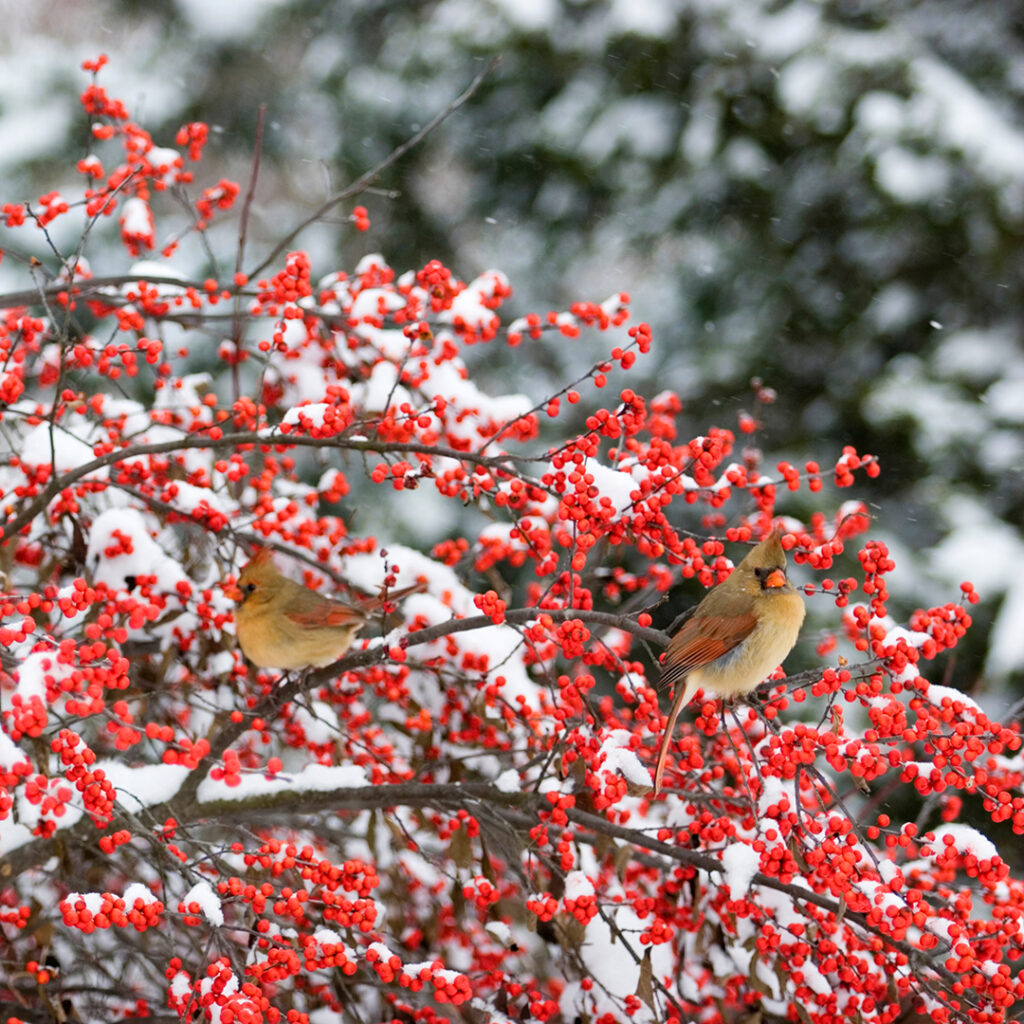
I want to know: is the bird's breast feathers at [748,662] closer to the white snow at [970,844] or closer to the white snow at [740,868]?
the white snow at [740,868]

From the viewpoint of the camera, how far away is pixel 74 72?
553 cm

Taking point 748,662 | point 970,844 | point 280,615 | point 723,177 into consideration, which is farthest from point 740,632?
Answer: point 723,177

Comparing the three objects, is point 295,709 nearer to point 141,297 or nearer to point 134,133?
point 141,297

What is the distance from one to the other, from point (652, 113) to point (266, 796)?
3.58 metres

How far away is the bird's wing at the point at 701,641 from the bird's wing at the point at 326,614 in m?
0.94

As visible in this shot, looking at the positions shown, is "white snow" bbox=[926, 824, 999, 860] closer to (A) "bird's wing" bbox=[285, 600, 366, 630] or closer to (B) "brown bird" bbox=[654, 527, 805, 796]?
(B) "brown bird" bbox=[654, 527, 805, 796]

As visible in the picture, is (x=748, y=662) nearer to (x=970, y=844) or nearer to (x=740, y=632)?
(x=740, y=632)

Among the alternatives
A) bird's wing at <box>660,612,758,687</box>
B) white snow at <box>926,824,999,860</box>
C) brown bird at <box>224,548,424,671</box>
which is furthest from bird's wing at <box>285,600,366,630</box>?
white snow at <box>926,824,999,860</box>

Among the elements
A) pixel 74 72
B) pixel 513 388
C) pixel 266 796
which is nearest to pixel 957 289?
pixel 513 388

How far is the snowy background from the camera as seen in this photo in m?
4.53

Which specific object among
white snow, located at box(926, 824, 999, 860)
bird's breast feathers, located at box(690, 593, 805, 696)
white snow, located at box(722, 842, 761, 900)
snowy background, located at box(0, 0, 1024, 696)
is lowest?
white snow, located at box(926, 824, 999, 860)

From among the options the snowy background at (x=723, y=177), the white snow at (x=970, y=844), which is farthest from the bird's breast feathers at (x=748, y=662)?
the snowy background at (x=723, y=177)

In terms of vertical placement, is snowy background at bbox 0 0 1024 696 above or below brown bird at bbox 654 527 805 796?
above

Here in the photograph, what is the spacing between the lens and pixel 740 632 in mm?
2697
